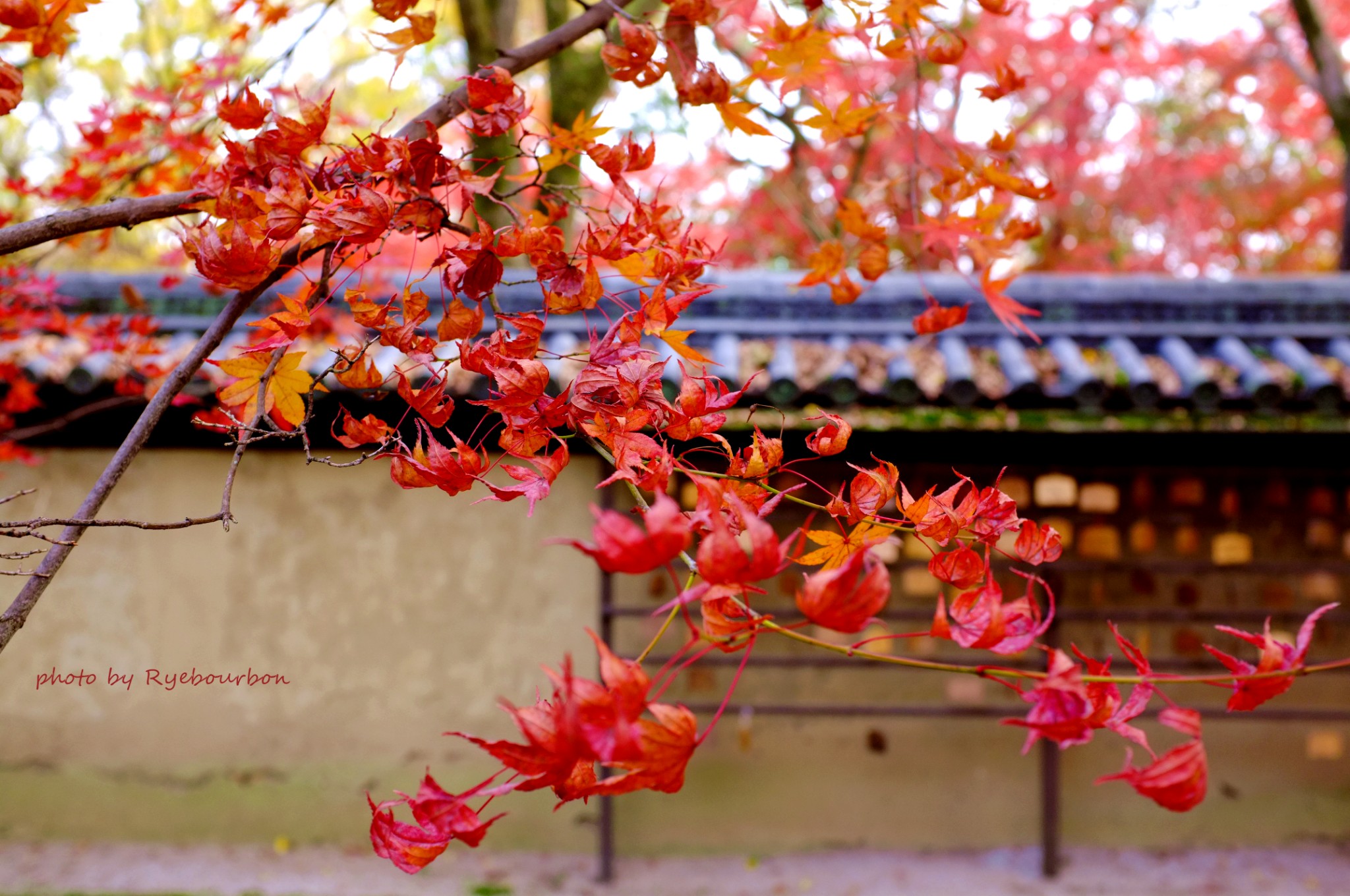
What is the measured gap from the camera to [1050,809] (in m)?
4.24

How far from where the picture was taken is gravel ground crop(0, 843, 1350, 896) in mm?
4055

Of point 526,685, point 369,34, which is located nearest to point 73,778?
point 526,685

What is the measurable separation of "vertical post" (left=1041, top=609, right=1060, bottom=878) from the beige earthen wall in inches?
7.7

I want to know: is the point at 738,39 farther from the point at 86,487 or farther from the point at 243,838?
the point at 243,838

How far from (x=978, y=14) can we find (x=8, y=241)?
8.73 m

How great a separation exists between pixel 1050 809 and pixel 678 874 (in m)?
1.70

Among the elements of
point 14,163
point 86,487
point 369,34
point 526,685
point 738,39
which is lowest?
point 526,685

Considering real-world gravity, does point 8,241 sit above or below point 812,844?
above

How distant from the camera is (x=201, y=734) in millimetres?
4355

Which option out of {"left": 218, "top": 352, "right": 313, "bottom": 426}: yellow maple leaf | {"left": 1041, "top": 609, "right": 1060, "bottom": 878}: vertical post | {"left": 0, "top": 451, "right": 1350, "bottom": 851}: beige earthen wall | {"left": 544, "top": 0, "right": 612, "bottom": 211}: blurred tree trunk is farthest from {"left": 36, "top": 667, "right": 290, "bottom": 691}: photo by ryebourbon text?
{"left": 1041, "top": 609, "right": 1060, "bottom": 878}: vertical post

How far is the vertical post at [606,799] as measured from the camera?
4168mm

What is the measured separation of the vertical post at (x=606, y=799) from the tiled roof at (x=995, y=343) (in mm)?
1030

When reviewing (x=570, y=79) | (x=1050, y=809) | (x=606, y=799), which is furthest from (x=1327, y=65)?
(x=606, y=799)

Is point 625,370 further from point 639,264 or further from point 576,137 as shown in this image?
point 576,137
